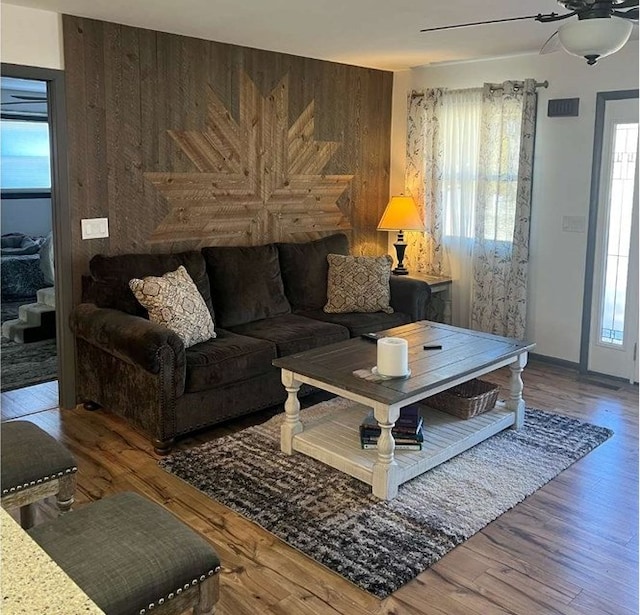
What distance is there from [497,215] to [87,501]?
149 inches

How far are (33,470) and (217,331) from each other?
83.9 inches

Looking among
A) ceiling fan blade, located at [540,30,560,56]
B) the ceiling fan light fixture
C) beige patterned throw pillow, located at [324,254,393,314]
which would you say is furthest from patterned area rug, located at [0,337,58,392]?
the ceiling fan light fixture

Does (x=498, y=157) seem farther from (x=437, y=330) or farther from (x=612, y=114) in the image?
(x=437, y=330)

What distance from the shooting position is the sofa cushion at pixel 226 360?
12.3ft

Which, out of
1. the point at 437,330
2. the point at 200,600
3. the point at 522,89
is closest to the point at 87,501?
the point at 200,600

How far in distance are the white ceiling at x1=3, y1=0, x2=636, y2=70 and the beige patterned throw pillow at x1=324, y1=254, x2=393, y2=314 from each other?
1.57 meters

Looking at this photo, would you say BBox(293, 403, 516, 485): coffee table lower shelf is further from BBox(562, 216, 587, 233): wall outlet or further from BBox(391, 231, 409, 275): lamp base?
BBox(391, 231, 409, 275): lamp base

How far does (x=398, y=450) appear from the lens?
3439 millimetres

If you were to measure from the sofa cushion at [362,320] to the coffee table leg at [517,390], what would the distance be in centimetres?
116

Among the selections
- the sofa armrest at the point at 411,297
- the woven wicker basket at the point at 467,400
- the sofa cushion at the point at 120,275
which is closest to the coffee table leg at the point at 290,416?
the woven wicker basket at the point at 467,400

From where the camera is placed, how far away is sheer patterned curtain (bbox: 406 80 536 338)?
5.31 meters

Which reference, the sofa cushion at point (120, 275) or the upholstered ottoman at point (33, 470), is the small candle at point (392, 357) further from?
the sofa cushion at point (120, 275)

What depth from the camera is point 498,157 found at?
5.40 metres

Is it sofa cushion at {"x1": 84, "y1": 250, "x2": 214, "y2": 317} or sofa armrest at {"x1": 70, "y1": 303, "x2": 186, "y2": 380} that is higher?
sofa cushion at {"x1": 84, "y1": 250, "x2": 214, "y2": 317}
